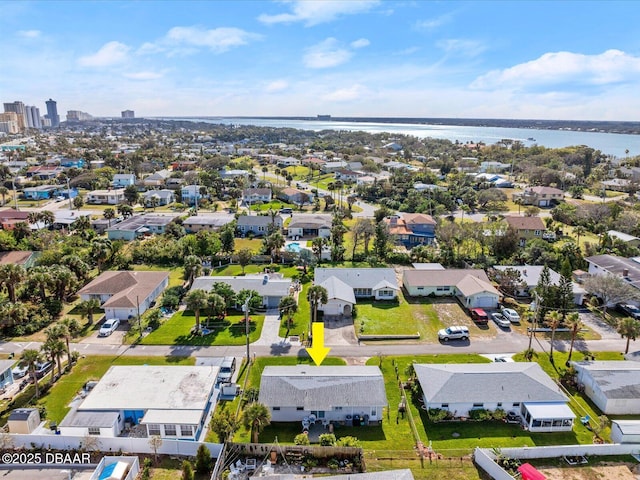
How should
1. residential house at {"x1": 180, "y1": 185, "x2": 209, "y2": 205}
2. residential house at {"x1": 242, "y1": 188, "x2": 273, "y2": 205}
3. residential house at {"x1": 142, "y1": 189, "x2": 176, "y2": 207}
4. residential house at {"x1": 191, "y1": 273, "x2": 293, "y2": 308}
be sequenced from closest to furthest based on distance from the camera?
residential house at {"x1": 191, "y1": 273, "x2": 293, "y2": 308}, residential house at {"x1": 142, "y1": 189, "x2": 176, "y2": 207}, residential house at {"x1": 180, "y1": 185, "x2": 209, "y2": 205}, residential house at {"x1": 242, "y1": 188, "x2": 273, "y2": 205}

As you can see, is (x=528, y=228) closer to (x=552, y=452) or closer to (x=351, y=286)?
(x=351, y=286)

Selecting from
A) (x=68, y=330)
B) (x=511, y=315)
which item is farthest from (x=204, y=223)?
(x=511, y=315)

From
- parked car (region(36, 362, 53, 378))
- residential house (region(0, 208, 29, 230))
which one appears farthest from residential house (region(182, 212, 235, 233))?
parked car (region(36, 362, 53, 378))

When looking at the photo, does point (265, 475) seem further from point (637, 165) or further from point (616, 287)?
point (637, 165)

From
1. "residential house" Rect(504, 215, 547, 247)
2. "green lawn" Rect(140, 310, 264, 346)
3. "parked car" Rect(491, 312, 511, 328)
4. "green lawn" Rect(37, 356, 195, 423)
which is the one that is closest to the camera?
"green lawn" Rect(37, 356, 195, 423)

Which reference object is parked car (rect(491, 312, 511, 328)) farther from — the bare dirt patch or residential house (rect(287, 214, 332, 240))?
residential house (rect(287, 214, 332, 240))

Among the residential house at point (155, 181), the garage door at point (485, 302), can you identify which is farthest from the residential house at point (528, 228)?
the residential house at point (155, 181)

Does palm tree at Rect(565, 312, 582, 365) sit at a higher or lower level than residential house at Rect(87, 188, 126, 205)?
lower
